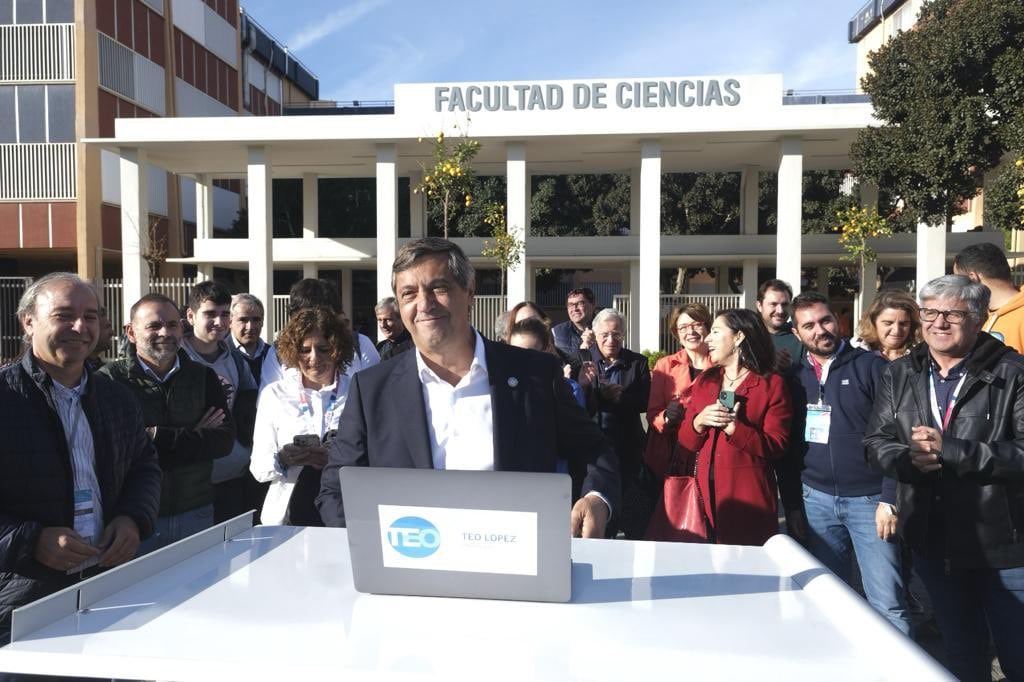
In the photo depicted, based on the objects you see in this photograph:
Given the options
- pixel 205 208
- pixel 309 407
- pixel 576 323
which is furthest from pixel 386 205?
pixel 309 407

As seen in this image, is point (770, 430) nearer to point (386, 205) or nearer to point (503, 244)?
point (503, 244)

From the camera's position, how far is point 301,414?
11.9 ft

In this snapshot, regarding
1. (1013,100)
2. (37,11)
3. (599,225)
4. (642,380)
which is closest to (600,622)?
(642,380)

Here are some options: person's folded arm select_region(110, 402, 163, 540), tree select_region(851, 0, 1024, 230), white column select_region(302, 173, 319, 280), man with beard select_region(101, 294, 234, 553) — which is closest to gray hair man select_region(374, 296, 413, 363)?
A: man with beard select_region(101, 294, 234, 553)

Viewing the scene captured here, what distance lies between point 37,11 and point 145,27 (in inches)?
127

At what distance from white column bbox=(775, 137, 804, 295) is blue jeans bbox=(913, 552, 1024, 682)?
1520 cm

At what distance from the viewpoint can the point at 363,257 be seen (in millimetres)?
22016

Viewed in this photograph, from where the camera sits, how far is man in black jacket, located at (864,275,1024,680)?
281 centimetres

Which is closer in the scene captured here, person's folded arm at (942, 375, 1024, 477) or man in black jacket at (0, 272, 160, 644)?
man in black jacket at (0, 272, 160, 644)

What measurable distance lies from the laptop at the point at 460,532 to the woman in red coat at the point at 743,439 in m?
2.23

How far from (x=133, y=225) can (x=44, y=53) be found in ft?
26.7

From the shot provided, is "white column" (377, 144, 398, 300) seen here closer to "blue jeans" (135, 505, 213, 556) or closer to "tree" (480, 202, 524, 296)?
"tree" (480, 202, 524, 296)

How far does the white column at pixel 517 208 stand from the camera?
18.1m

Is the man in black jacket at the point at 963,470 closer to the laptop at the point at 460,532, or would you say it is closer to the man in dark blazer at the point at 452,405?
the man in dark blazer at the point at 452,405
